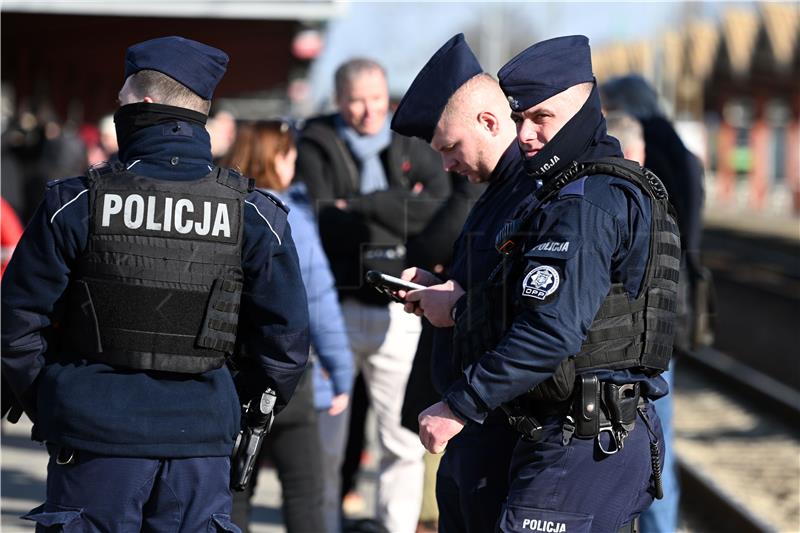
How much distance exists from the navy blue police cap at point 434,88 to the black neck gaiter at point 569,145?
62 cm

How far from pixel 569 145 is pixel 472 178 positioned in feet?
2.35

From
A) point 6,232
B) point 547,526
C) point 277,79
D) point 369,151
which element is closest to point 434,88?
point 547,526

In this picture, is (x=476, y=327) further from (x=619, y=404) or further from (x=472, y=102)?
(x=472, y=102)

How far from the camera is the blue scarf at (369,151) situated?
20.9 ft

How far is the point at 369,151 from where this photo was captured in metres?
6.39

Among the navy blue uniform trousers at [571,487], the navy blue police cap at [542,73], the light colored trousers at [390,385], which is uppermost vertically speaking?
the navy blue police cap at [542,73]

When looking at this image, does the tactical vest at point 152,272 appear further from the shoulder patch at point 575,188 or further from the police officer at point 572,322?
the shoulder patch at point 575,188

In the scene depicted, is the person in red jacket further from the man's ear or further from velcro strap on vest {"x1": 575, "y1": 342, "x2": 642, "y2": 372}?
velcro strap on vest {"x1": 575, "y1": 342, "x2": 642, "y2": 372}

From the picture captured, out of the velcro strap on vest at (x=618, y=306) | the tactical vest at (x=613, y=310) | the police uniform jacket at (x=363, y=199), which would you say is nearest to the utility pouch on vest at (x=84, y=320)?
the tactical vest at (x=613, y=310)

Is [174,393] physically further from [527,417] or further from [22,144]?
Answer: [22,144]

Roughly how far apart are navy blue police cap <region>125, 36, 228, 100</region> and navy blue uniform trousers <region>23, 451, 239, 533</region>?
1.06 metres

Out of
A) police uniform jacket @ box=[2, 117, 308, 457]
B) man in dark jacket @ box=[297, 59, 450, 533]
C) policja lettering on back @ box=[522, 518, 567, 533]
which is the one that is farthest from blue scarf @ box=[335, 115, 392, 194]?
policja lettering on back @ box=[522, 518, 567, 533]

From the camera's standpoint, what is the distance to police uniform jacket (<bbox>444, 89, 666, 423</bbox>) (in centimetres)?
348

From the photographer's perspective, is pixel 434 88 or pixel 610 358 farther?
pixel 434 88
